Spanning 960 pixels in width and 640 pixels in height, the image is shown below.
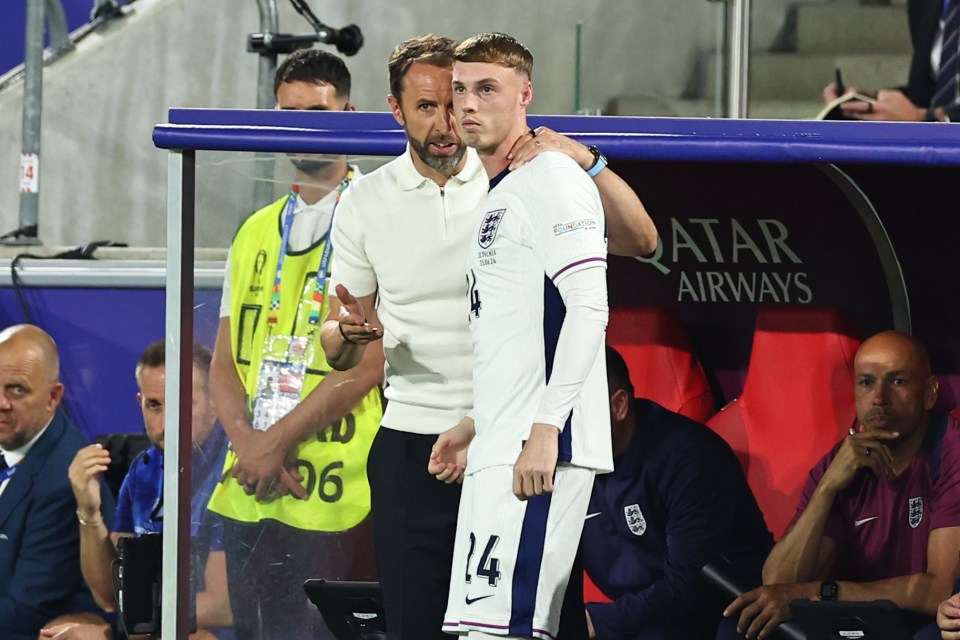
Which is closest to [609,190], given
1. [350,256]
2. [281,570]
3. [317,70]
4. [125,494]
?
[350,256]

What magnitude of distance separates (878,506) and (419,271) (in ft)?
4.10

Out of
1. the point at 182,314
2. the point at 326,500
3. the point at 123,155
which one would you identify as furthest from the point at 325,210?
the point at 123,155

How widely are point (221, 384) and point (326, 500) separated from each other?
35 centimetres

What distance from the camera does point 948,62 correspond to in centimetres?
429

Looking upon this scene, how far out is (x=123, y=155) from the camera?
236 inches

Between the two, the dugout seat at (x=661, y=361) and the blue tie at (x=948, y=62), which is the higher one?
the blue tie at (x=948, y=62)

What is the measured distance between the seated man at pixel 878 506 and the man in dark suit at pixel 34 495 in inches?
73.5

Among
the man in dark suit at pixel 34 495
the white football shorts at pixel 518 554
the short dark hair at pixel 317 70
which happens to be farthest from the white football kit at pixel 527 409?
the man in dark suit at pixel 34 495

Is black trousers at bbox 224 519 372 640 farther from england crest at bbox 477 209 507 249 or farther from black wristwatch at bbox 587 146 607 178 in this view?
black wristwatch at bbox 587 146 607 178

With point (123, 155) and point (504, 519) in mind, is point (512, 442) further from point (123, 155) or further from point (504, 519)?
point (123, 155)

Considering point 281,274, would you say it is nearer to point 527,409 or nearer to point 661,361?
point 527,409

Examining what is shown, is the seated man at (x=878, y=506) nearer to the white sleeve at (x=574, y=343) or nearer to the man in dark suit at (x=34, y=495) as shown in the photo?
the white sleeve at (x=574, y=343)

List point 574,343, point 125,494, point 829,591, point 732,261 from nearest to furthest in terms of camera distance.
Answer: point 574,343 → point 829,591 → point 732,261 → point 125,494

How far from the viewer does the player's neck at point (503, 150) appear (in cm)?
300
